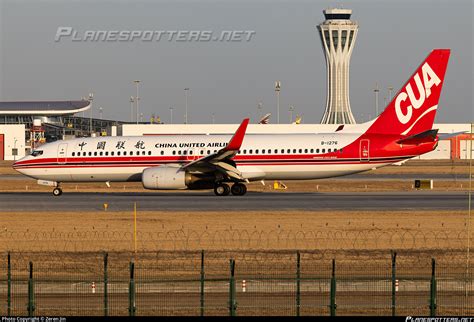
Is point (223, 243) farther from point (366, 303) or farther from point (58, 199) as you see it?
point (58, 199)

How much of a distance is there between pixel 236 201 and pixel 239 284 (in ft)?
84.0

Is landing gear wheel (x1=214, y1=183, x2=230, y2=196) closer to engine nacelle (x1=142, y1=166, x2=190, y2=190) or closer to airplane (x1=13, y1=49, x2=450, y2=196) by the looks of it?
airplane (x1=13, y1=49, x2=450, y2=196)

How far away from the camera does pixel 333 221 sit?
39562 millimetres

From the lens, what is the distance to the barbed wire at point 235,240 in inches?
1257

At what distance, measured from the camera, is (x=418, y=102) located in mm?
54531

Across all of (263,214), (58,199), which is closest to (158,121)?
(58,199)

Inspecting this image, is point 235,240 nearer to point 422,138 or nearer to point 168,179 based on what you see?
point 168,179

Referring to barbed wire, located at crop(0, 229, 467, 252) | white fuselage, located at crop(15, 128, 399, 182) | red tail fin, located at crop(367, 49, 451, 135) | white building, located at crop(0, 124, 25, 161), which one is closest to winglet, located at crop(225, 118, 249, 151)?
white fuselage, located at crop(15, 128, 399, 182)

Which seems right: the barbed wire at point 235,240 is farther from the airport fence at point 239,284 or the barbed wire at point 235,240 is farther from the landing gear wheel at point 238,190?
the landing gear wheel at point 238,190

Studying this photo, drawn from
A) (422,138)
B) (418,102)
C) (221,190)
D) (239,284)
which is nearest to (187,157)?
(221,190)

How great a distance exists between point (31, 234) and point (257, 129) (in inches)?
3225

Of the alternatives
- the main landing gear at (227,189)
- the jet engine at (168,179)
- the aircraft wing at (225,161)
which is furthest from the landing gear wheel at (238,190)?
the jet engine at (168,179)

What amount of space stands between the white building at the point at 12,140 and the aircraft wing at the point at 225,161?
84.9 meters

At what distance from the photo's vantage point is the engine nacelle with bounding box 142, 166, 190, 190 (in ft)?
170
